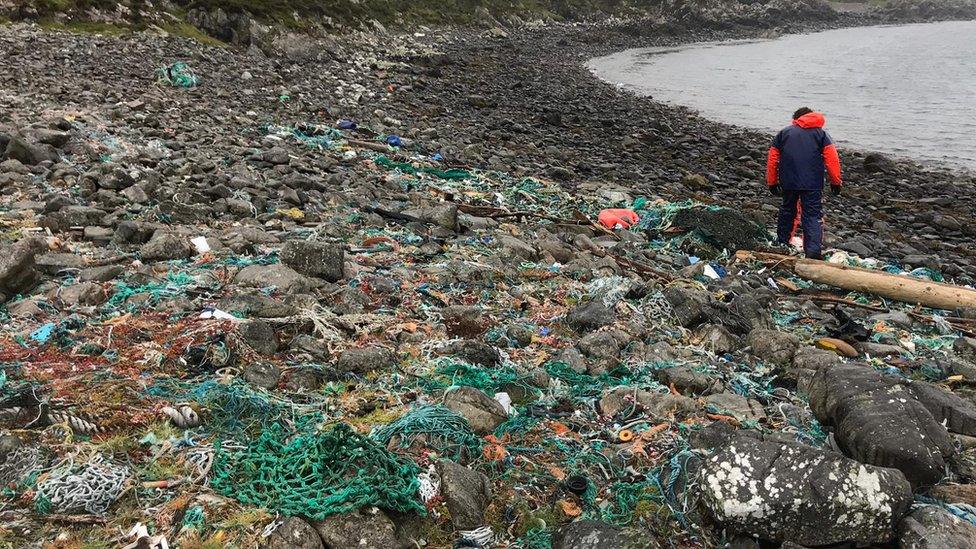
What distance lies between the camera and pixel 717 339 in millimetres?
6609

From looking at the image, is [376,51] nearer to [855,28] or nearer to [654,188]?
[654,188]

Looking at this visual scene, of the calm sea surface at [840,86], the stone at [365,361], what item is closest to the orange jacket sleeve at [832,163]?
the stone at [365,361]

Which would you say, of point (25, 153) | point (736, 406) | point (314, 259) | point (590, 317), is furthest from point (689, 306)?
point (25, 153)

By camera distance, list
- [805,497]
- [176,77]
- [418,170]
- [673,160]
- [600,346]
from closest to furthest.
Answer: [805,497] < [600,346] < [418,170] < [176,77] < [673,160]

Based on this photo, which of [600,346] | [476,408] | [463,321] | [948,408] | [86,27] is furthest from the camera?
[86,27]

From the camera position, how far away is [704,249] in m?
10.0

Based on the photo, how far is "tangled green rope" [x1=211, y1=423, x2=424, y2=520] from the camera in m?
3.54

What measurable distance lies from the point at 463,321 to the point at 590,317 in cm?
140

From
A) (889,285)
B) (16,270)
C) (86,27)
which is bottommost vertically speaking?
(889,285)

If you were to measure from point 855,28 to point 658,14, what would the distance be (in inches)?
1383

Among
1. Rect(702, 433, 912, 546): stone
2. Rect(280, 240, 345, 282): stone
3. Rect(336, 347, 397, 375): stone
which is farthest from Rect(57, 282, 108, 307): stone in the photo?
Rect(702, 433, 912, 546): stone

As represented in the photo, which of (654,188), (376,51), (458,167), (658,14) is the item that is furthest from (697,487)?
(658,14)

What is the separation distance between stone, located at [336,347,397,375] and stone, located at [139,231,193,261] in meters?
2.78

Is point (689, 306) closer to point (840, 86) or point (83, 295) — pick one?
point (83, 295)
